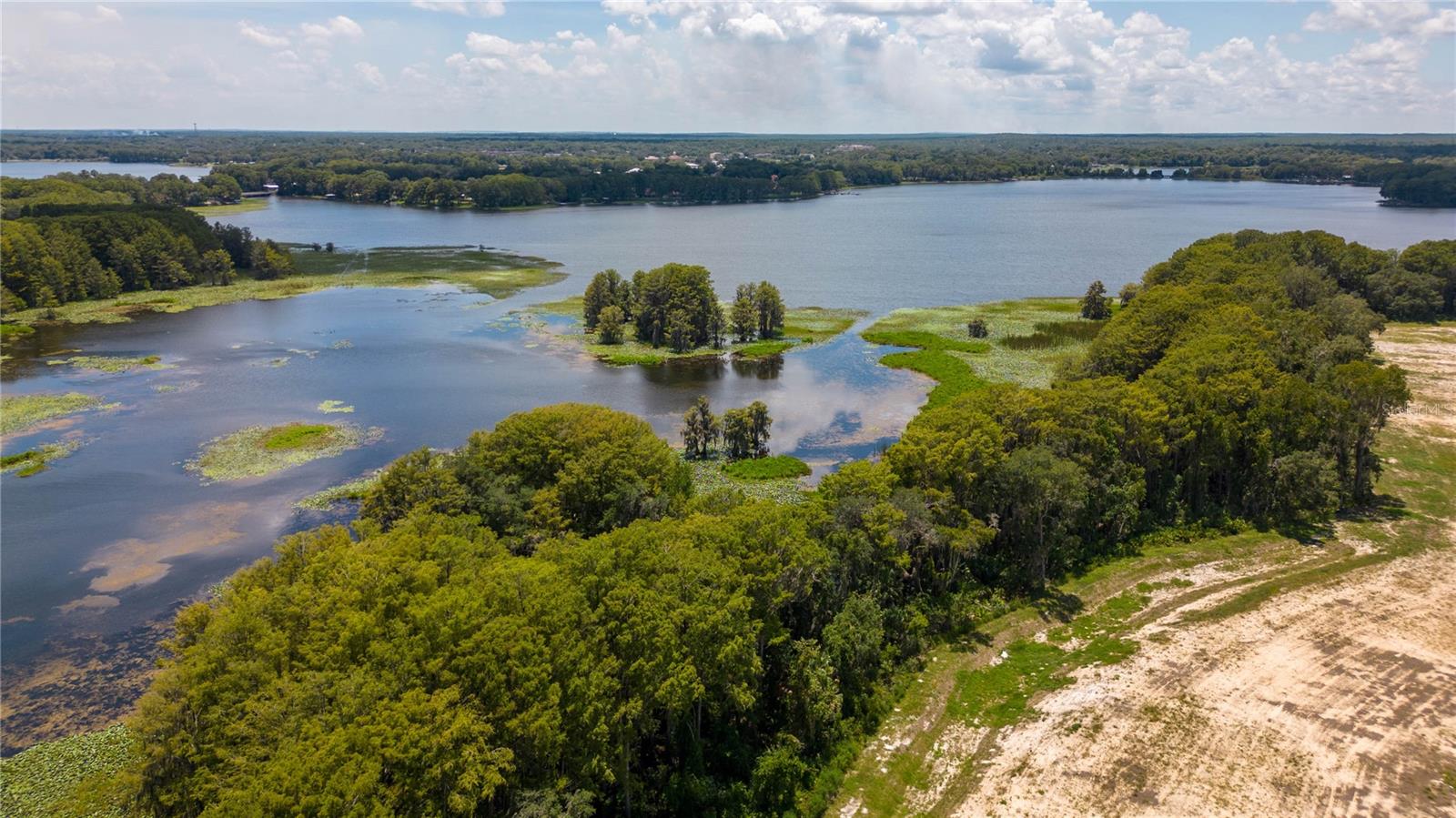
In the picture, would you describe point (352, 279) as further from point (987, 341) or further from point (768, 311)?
point (987, 341)

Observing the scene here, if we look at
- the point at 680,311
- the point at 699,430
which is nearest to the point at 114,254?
the point at 680,311

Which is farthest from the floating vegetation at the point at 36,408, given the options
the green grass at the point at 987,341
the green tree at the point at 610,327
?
the green grass at the point at 987,341

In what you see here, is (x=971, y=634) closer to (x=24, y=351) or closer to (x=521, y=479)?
(x=521, y=479)

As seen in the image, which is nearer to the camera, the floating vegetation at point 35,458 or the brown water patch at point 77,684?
the brown water patch at point 77,684

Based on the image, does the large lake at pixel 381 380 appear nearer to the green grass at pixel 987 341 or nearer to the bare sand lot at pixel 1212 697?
the green grass at pixel 987 341

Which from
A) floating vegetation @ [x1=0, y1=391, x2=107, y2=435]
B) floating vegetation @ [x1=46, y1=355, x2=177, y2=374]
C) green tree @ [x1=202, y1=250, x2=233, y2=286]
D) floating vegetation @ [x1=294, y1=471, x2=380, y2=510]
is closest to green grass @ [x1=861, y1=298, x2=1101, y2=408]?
floating vegetation @ [x1=294, y1=471, x2=380, y2=510]

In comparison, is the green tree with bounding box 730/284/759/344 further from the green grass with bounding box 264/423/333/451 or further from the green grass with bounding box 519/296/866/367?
the green grass with bounding box 264/423/333/451

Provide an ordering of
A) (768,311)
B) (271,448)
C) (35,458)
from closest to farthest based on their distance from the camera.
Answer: (35,458)
(271,448)
(768,311)
